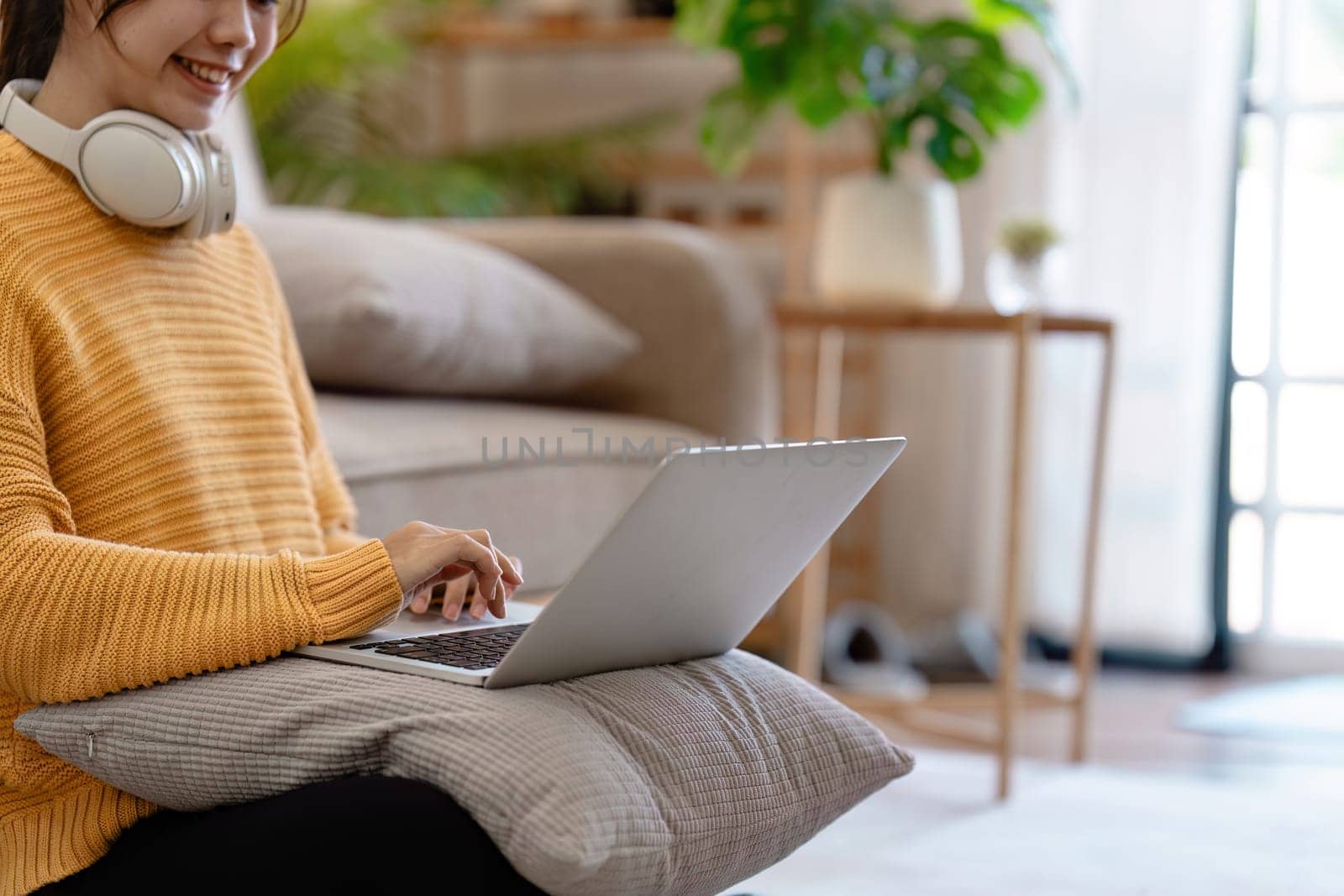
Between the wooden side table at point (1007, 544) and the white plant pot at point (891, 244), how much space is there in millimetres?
54

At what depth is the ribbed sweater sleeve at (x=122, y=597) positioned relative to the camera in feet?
2.39

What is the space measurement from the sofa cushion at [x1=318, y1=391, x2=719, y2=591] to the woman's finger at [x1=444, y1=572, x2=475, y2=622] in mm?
423

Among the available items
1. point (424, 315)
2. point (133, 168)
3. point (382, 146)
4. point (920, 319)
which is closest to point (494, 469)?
point (424, 315)

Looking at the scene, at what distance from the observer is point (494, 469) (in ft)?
4.74

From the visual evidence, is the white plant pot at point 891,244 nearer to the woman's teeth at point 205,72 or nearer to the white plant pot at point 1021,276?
the white plant pot at point 1021,276

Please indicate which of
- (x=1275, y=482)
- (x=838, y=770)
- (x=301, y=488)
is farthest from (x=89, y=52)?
(x=1275, y=482)

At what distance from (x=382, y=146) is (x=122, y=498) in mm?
2337

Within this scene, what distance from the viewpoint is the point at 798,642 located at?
1.77m

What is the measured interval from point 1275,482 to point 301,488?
2.01 m

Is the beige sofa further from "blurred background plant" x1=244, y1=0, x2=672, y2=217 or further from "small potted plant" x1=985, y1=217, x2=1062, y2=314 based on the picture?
"blurred background plant" x1=244, y1=0, x2=672, y2=217

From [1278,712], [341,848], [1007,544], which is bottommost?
[1278,712]

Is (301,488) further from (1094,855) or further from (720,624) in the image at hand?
(1094,855)

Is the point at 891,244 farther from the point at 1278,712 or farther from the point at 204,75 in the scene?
the point at 204,75

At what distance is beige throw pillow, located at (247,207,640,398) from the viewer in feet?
4.82
